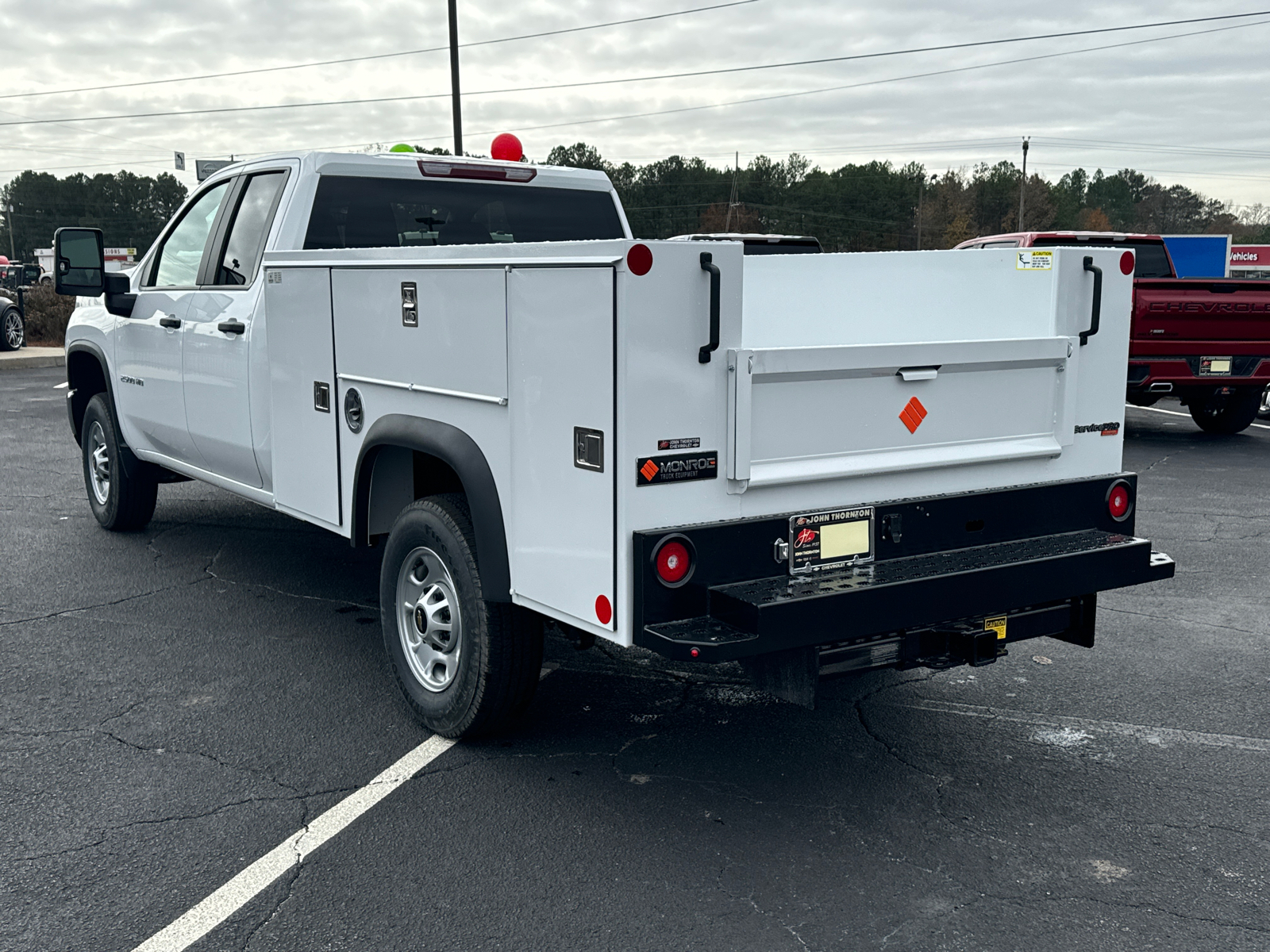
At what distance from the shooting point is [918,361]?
3891mm

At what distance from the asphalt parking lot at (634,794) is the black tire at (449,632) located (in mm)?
183

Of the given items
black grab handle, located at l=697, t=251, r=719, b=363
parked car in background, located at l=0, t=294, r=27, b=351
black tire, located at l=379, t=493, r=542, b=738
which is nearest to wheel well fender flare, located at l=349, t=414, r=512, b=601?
black tire, located at l=379, t=493, r=542, b=738

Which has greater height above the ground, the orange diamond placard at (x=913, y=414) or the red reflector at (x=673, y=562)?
the orange diamond placard at (x=913, y=414)

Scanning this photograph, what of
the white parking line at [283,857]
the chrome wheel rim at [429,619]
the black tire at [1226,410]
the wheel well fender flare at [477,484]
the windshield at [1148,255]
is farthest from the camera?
the windshield at [1148,255]

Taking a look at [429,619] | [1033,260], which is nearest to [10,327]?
[429,619]

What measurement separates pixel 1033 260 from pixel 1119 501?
95 cm

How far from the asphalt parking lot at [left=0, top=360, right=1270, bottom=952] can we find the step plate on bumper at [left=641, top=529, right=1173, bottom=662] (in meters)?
0.68

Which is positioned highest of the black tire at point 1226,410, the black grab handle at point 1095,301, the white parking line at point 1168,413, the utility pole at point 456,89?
the utility pole at point 456,89

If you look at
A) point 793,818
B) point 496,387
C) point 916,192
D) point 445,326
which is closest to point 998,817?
point 793,818

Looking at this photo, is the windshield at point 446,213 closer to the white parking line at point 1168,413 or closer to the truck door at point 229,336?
the truck door at point 229,336

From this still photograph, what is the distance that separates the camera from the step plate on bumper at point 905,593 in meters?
3.39

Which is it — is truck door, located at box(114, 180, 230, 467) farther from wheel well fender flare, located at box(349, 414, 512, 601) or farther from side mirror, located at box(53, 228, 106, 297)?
wheel well fender flare, located at box(349, 414, 512, 601)

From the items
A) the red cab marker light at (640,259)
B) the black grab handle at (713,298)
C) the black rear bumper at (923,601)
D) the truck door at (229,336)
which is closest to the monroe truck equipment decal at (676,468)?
the black rear bumper at (923,601)

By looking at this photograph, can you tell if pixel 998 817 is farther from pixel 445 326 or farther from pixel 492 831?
pixel 445 326
